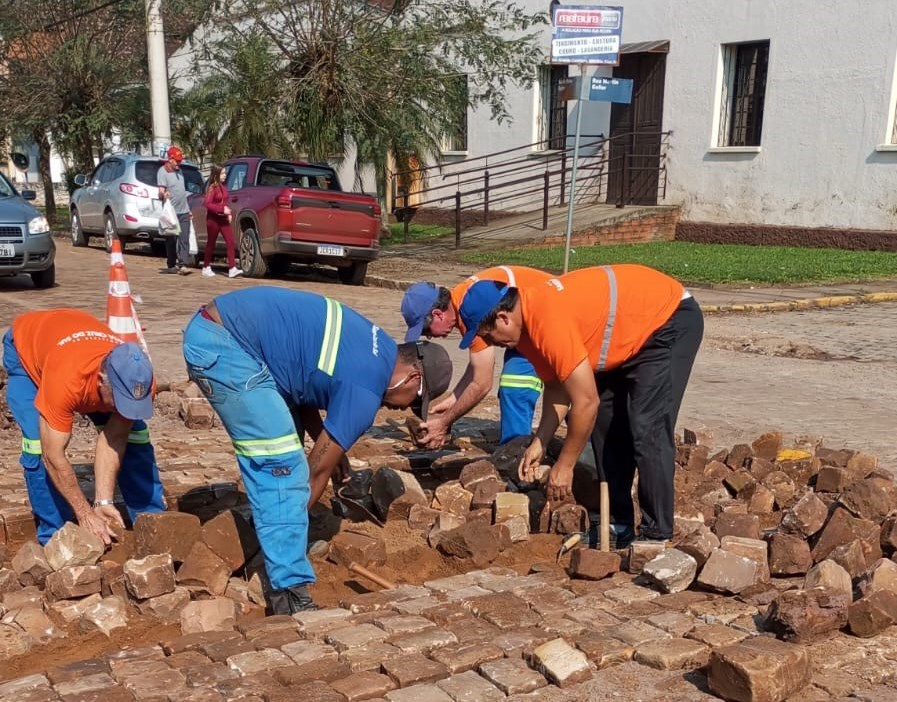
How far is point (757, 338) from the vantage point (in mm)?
10109

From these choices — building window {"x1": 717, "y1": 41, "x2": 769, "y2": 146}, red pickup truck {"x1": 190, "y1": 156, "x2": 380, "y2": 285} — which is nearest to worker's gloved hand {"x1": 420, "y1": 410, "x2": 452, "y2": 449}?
red pickup truck {"x1": 190, "y1": 156, "x2": 380, "y2": 285}

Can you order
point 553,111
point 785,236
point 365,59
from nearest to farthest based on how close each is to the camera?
1. point 365,59
2. point 785,236
3. point 553,111

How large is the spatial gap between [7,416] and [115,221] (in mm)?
11572

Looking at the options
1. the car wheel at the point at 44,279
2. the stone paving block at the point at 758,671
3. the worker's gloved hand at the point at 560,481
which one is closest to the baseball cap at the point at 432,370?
the worker's gloved hand at the point at 560,481

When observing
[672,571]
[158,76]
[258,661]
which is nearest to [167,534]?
[258,661]

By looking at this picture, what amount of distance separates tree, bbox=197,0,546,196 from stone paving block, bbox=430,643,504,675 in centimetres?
1470

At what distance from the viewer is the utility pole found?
55.0 ft

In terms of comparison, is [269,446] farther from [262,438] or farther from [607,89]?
[607,89]

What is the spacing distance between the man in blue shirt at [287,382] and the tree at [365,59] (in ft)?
45.5

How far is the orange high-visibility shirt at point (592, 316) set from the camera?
3805mm

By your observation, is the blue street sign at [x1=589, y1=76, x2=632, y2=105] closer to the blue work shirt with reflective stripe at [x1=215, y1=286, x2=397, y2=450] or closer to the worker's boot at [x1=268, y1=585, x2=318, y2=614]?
the blue work shirt with reflective stripe at [x1=215, y1=286, x2=397, y2=450]

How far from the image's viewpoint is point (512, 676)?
317 cm

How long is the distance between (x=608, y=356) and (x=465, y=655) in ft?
4.97

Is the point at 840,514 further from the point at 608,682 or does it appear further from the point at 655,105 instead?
the point at 655,105
